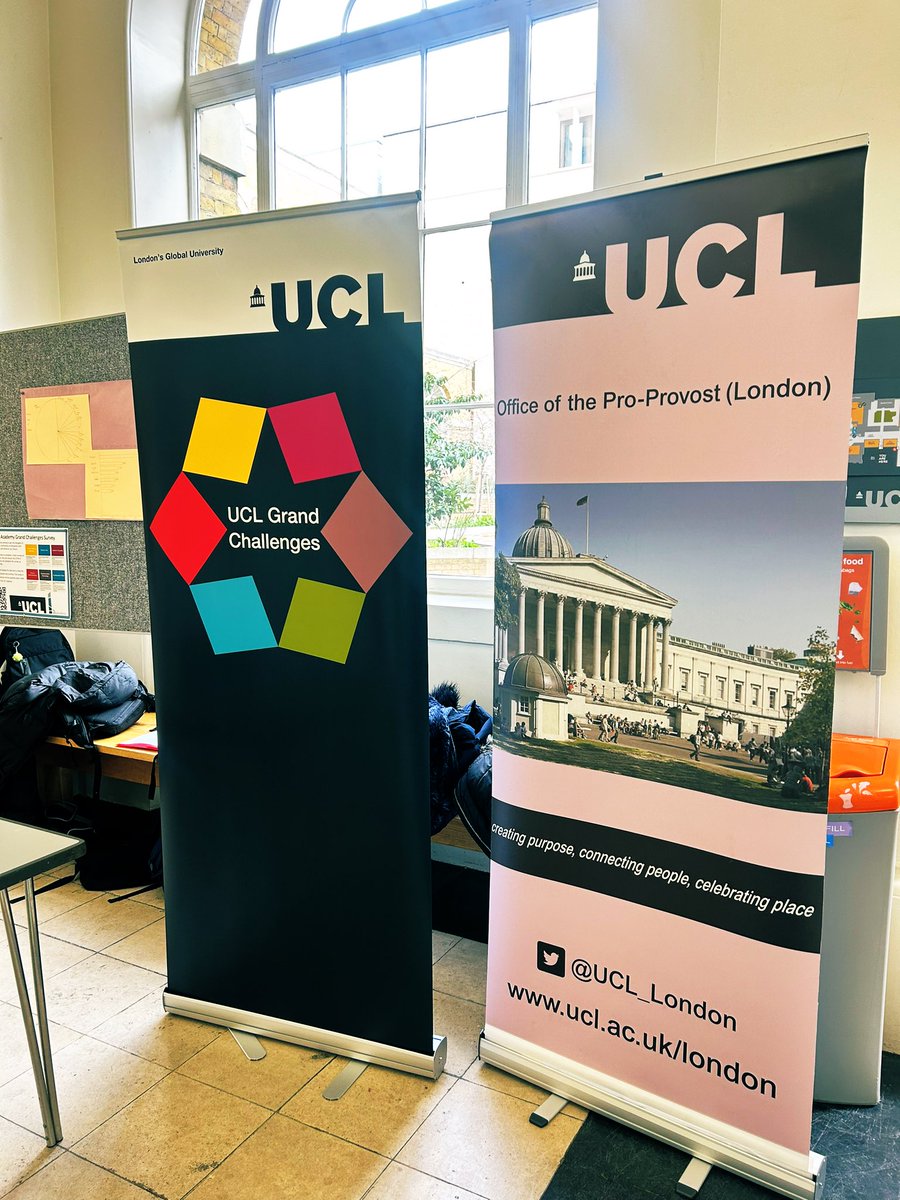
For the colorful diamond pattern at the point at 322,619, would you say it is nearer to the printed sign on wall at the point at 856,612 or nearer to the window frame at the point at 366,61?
the printed sign on wall at the point at 856,612

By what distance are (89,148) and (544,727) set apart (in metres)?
3.19

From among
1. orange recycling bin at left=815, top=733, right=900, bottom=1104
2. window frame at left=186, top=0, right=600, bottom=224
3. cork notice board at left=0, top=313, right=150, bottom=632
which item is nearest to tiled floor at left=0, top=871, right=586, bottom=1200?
orange recycling bin at left=815, top=733, right=900, bottom=1104

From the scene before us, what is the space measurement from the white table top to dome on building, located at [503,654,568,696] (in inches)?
38.5

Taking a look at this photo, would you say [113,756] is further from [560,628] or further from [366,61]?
[366,61]

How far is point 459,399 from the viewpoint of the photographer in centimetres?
317

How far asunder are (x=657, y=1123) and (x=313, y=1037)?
85 cm

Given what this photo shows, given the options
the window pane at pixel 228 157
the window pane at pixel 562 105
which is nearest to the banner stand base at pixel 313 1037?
the window pane at pixel 562 105

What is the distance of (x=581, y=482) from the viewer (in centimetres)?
177

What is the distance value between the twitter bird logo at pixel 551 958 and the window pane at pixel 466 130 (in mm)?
2489

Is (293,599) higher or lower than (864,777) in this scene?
higher

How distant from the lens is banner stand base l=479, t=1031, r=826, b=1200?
163 cm

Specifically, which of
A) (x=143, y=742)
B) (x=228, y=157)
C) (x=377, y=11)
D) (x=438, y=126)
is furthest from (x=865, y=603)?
(x=228, y=157)

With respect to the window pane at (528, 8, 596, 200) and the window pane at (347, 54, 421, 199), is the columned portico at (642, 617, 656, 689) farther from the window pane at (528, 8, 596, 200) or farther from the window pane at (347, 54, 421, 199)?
the window pane at (347, 54, 421, 199)

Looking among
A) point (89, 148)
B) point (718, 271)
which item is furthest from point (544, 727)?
point (89, 148)
